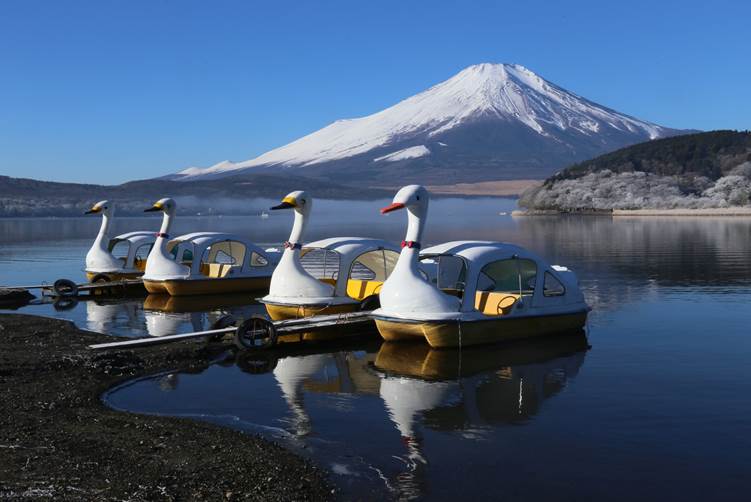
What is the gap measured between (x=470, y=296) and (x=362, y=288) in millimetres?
4811

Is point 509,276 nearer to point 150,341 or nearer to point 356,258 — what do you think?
point 356,258

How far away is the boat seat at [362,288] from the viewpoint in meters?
21.5

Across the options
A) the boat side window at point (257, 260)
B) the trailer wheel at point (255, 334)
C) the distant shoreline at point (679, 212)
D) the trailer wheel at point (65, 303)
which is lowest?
the distant shoreline at point (679, 212)

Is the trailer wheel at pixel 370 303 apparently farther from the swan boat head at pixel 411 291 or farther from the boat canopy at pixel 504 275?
the swan boat head at pixel 411 291

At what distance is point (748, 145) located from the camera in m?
163

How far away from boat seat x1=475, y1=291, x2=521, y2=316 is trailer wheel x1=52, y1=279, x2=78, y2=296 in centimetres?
1487

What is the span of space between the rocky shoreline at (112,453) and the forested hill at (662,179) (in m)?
134

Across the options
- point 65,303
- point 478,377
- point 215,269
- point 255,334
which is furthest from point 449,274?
point 65,303

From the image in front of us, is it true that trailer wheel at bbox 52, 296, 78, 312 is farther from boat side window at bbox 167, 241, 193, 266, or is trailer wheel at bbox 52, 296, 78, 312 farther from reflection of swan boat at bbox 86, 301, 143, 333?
boat side window at bbox 167, 241, 193, 266

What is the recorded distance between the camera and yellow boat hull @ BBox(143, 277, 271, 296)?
1074 inches

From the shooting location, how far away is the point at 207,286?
2794 centimetres

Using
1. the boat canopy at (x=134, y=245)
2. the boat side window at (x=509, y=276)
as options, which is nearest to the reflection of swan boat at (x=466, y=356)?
the boat side window at (x=509, y=276)

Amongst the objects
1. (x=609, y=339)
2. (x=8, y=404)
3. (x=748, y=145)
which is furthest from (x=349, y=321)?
(x=748, y=145)

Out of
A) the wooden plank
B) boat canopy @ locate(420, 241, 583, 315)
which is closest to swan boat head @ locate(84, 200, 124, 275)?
the wooden plank
